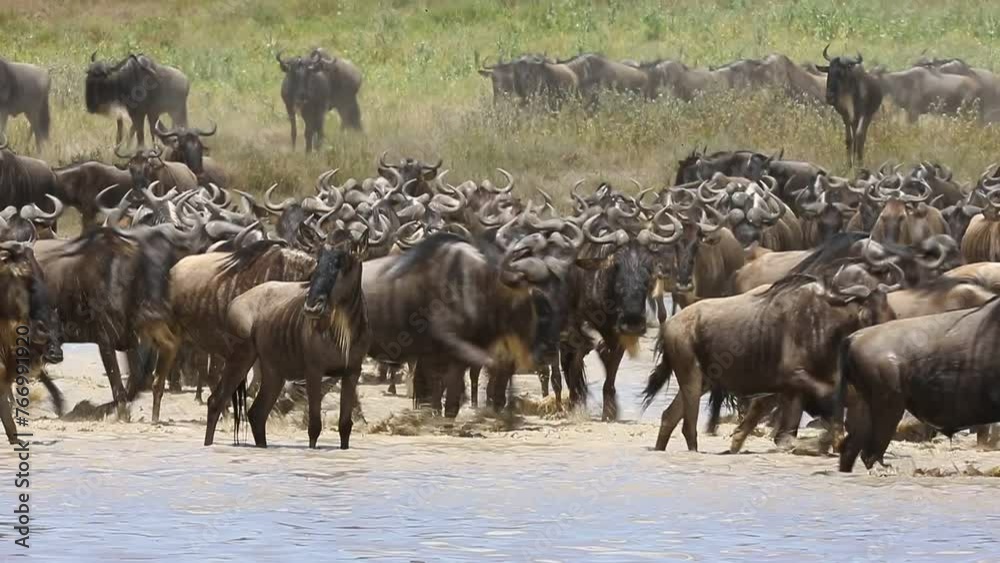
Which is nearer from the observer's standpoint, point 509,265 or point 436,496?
point 436,496

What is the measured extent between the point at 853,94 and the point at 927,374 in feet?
70.5

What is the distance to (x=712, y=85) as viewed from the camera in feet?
120

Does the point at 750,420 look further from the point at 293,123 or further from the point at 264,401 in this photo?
the point at 293,123

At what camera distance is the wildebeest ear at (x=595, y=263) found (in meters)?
14.2

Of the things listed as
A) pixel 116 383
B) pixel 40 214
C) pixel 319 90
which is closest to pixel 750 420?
pixel 116 383

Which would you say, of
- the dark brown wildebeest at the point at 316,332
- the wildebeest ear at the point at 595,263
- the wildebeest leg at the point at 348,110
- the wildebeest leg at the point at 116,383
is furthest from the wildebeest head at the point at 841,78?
the dark brown wildebeest at the point at 316,332

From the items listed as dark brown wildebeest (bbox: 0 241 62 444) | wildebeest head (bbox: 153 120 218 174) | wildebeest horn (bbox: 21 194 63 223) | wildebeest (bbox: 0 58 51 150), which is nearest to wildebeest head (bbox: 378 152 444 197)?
wildebeest head (bbox: 153 120 218 174)

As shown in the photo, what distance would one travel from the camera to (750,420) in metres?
11.9

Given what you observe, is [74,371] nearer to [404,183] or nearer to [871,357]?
[404,183]

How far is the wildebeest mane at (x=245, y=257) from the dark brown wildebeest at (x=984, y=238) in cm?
672

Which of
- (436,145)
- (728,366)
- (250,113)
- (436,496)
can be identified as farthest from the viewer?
(250,113)

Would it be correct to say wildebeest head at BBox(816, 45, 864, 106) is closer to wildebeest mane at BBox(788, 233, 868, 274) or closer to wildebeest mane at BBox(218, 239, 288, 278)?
wildebeest mane at BBox(788, 233, 868, 274)

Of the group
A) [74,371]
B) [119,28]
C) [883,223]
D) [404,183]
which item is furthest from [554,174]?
[119,28]

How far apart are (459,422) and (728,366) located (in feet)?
7.99
